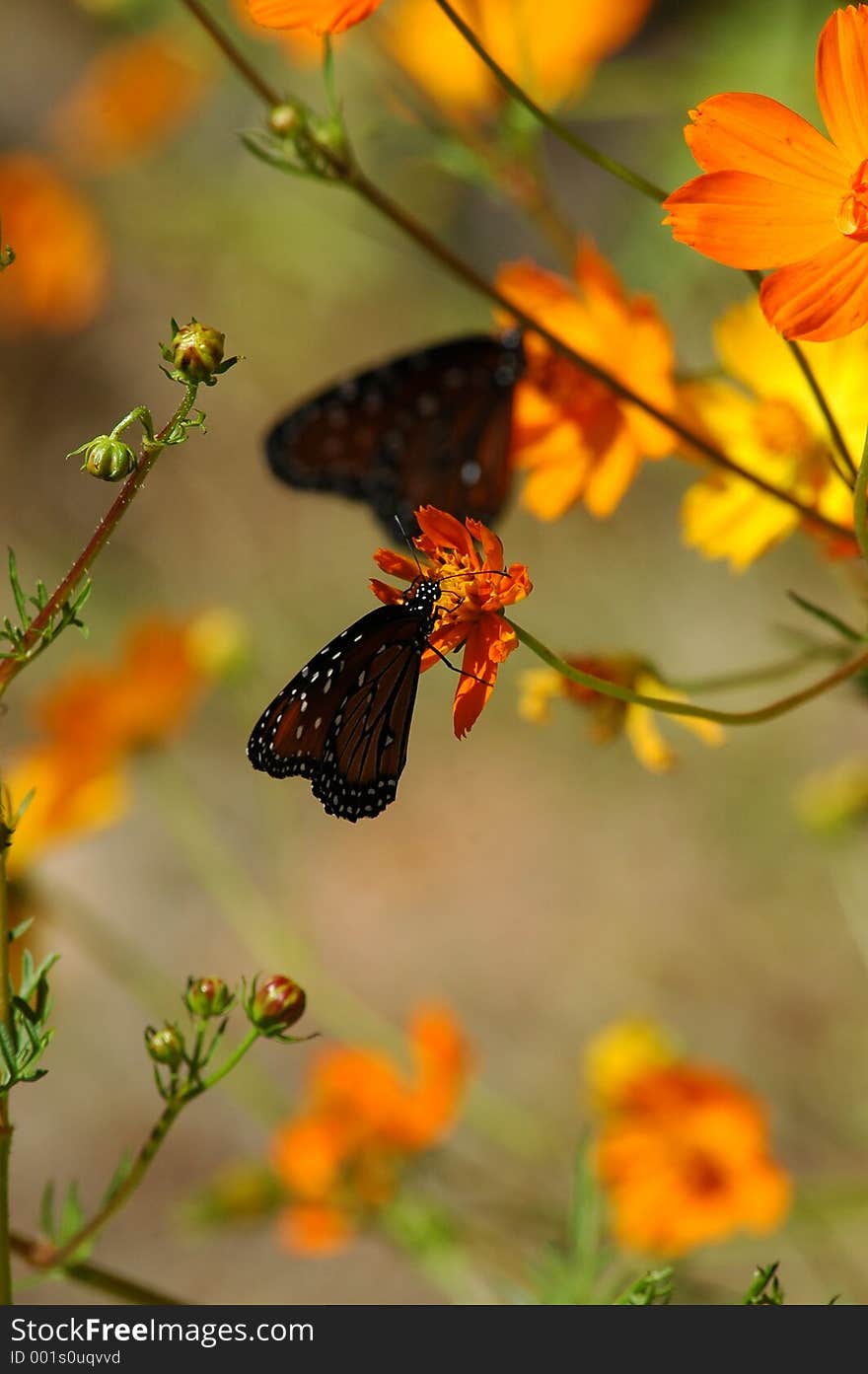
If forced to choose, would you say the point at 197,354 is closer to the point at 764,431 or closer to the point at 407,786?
the point at 764,431

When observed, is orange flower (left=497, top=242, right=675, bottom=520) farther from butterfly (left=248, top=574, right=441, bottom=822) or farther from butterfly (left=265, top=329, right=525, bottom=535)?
butterfly (left=248, top=574, right=441, bottom=822)

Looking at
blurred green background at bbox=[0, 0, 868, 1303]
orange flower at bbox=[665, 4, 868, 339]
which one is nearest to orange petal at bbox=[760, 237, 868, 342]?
orange flower at bbox=[665, 4, 868, 339]

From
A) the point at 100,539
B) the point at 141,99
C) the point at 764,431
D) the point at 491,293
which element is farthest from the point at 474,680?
the point at 141,99

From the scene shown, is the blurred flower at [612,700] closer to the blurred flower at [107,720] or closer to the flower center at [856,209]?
the flower center at [856,209]

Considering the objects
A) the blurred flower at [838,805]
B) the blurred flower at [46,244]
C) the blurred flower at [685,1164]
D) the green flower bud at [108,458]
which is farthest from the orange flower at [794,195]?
the blurred flower at [46,244]

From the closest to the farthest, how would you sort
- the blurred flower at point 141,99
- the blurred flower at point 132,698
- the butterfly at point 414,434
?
the butterfly at point 414,434 → the blurred flower at point 132,698 → the blurred flower at point 141,99

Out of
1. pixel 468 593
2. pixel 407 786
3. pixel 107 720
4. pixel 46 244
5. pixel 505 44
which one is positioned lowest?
pixel 468 593

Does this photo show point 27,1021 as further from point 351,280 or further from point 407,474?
point 351,280
